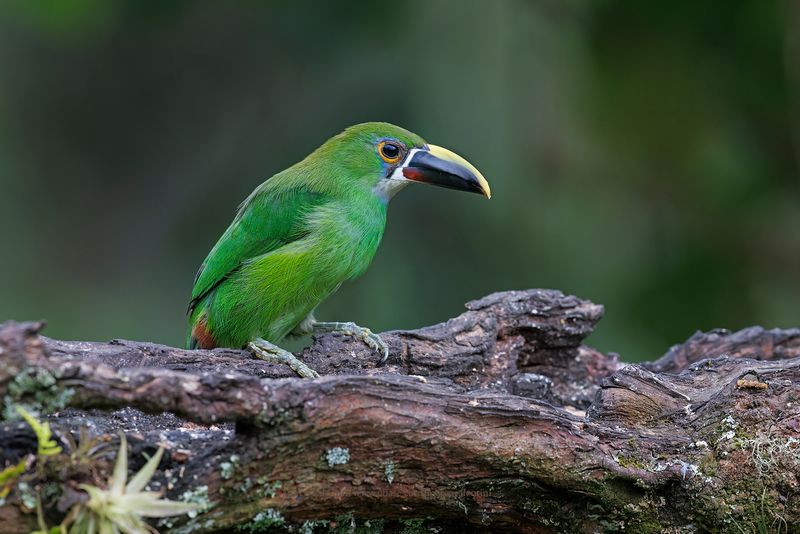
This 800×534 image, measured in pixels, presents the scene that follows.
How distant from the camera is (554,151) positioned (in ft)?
23.9

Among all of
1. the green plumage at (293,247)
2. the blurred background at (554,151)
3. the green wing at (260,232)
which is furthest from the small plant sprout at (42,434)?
the blurred background at (554,151)

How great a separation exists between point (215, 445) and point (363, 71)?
546 cm

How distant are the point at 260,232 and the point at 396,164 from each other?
0.64 meters

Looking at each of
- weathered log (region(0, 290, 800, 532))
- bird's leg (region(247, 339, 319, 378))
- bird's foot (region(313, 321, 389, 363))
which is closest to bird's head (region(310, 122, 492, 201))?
bird's foot (region(313, 321, 389, 363))

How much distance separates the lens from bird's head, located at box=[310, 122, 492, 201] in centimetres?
431

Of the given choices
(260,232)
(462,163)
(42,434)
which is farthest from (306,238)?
(42,434)

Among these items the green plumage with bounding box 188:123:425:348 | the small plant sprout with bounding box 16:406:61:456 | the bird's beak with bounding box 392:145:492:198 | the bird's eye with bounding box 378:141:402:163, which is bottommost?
the small plant sprout with bounding box 16:406:61:456

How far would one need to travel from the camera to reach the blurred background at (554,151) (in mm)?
6941

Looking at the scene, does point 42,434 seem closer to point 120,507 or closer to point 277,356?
point 120,507

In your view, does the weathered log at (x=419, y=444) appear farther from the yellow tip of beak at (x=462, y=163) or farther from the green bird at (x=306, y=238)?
the yellow tip of beak at (x=462, y=163)

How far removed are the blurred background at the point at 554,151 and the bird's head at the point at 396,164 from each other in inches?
94.1

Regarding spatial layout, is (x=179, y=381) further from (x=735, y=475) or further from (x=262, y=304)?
(x=262, y=304)

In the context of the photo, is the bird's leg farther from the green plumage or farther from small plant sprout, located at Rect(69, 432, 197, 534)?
small plant sprout, located at Rect(69, 432, 197, 534)

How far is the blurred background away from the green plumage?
2513 millimetres
